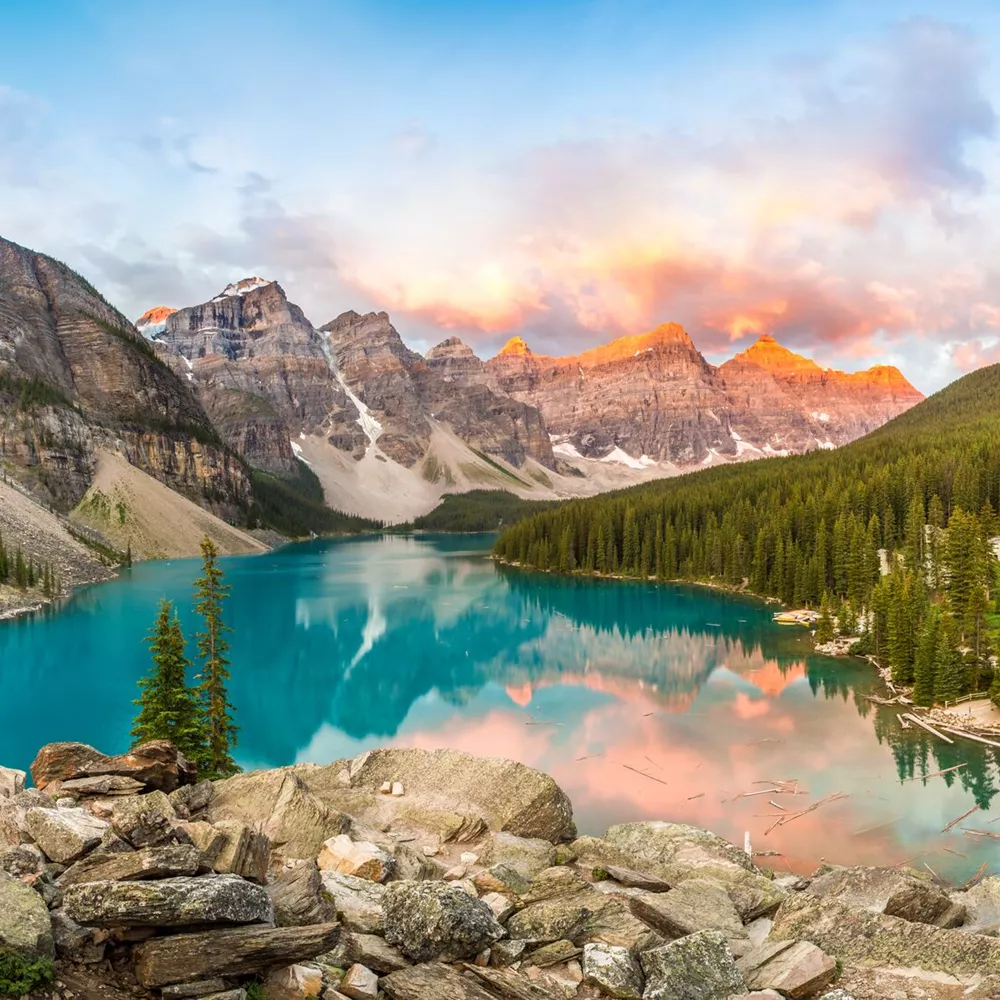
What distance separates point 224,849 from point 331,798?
753cm

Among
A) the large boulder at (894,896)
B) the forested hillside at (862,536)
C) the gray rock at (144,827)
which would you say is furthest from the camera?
the forested hillside at (862,536)

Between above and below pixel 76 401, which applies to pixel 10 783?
below

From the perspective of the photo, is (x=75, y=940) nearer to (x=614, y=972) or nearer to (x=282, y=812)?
(x=614, y=972)

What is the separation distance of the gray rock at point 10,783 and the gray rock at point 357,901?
6.01 m

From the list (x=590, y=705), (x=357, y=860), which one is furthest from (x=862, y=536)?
(x=357, y=860)

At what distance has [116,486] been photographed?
14588 cm

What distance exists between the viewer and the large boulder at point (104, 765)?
15445mm

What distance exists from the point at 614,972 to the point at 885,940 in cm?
405

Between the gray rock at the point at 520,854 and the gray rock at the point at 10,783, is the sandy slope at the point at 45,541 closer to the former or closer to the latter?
the gray rock at the point at 10,783

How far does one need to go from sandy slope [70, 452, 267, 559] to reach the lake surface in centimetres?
5253

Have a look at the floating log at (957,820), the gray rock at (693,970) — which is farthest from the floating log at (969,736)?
the gray rock at (693,970)

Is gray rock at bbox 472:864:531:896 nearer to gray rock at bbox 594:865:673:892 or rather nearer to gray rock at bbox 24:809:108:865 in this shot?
gray rock at bbox 594:865:673:892

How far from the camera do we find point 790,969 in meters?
9.59

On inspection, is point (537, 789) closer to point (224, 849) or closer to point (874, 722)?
point (224, 849)
